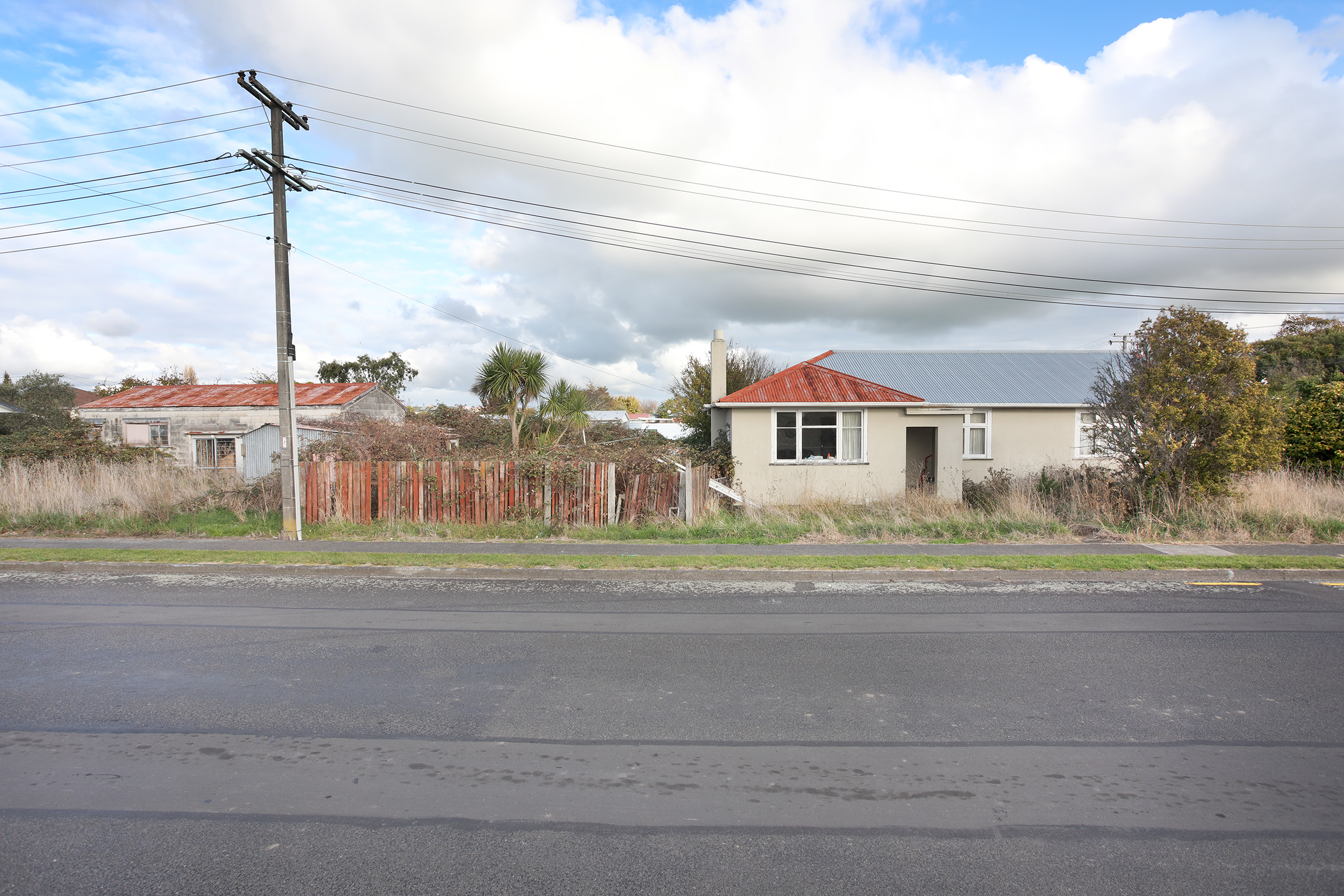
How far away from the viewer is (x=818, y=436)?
59.8 feet

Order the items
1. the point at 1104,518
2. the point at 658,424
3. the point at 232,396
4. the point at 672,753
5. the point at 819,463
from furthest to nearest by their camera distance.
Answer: the point at 658,424, the point at 232,396, the point at 819,463, the point at 1104,518, the point at 672,753

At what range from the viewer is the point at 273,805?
3479 millimetres

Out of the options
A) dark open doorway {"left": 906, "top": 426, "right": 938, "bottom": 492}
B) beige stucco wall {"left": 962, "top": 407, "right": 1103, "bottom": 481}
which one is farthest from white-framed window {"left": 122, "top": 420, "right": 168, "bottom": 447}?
beige stucco wall {"left": 962, "top": 407, "right": 1103, "bottom": 481}

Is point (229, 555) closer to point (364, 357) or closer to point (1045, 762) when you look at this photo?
point (1045, 762)

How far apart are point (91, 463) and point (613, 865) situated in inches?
783

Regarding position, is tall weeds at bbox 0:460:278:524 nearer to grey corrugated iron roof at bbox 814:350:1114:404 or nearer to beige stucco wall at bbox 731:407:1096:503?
beige stucco wall at bbox 731:407:1096:503

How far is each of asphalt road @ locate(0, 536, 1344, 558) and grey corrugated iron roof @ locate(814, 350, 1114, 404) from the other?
1000 cm

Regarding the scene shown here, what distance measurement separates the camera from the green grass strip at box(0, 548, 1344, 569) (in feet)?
31.5

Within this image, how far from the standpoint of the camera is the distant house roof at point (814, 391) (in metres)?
17.8

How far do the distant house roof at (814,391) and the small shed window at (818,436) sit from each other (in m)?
0.43

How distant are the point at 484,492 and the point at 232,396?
2464 cm

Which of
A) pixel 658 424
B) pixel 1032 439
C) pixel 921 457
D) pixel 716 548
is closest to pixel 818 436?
pixel 921 457

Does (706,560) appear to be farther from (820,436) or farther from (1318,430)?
(1318,430)

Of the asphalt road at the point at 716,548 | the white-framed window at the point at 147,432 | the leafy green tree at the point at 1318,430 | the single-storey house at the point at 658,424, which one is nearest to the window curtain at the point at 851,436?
the asphalt road at the point at 716,548
